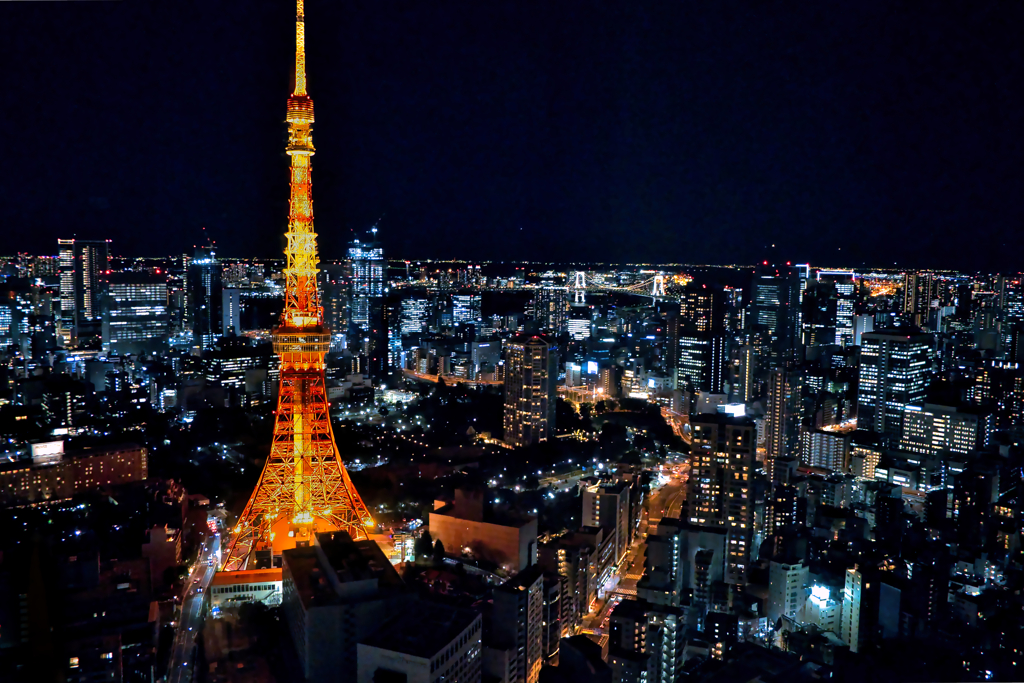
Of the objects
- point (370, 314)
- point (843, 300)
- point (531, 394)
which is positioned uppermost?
point (843, 300)

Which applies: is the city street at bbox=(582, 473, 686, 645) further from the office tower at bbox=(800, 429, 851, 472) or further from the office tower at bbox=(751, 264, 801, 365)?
the office tower at bbox=(751, 264, 801, 365)

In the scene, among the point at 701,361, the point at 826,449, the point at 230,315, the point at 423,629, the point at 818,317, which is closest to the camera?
the point at 423,629

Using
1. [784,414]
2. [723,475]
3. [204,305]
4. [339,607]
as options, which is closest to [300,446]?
[339,607]

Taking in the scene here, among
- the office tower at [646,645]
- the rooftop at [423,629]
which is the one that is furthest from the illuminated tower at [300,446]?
the office tower at [646,645]

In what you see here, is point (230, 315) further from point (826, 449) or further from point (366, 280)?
point (826, 449)

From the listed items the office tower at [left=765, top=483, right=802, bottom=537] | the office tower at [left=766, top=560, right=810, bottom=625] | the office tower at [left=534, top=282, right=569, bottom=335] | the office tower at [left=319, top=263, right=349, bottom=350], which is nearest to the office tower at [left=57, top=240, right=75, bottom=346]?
the office tower at [left=319, top=263, right=349, bottom=350]

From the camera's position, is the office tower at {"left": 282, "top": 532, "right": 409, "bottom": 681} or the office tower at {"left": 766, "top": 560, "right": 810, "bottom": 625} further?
the office tower at {"left": 766, "top": 560, "right": 810, "bottom": 625}

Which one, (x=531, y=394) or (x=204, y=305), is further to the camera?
(x=204, y=305)
